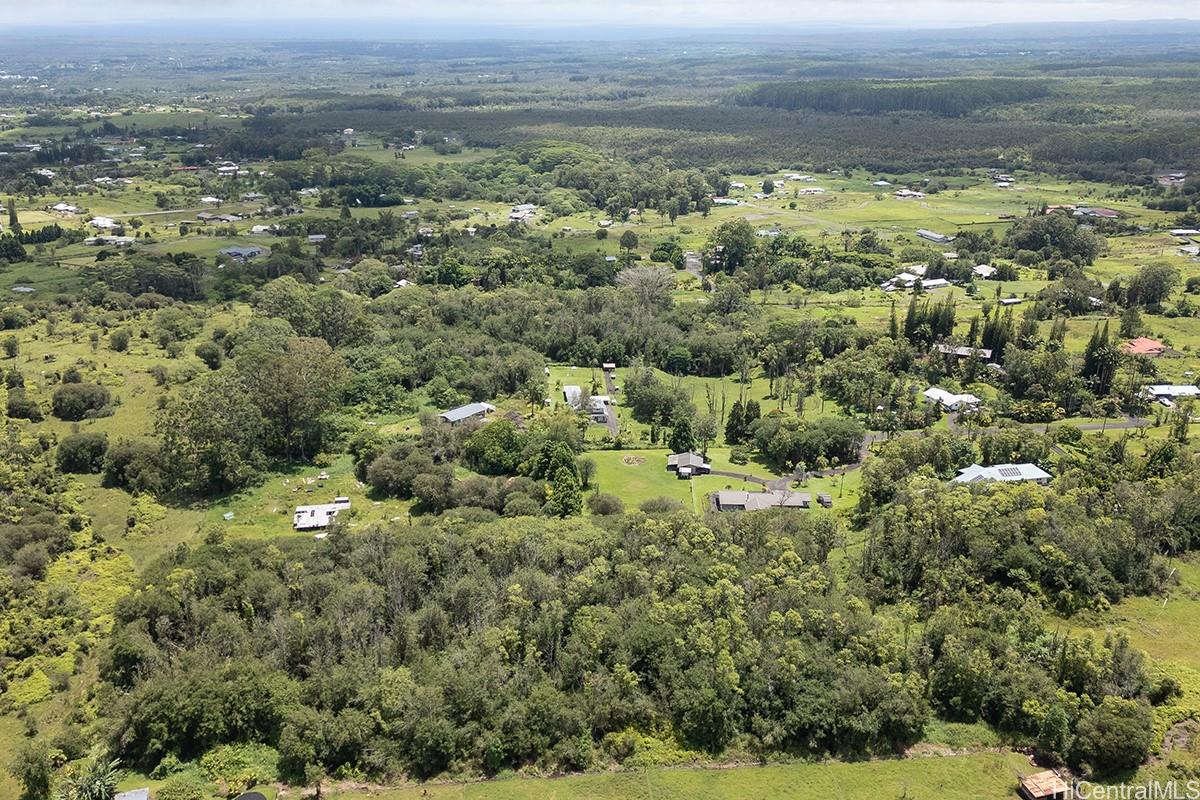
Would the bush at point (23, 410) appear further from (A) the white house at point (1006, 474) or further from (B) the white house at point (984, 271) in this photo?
(B) the white house at point (984, 271)

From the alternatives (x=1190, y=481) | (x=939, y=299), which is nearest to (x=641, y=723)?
(x=1190, y=481)

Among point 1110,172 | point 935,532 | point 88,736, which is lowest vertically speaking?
point 88,736

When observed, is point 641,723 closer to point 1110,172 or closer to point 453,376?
point 453,376

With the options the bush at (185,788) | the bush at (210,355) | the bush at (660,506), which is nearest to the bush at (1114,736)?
the bush at (660,506)

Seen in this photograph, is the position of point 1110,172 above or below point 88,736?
above

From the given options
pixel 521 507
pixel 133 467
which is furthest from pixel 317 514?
pixel 133 467

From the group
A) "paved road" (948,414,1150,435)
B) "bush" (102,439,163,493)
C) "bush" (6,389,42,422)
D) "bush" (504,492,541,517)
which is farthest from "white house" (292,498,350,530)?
"paved road" (948,414,1150,435)

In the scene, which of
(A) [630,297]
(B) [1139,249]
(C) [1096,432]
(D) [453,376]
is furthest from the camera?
(B) [1139,249]
